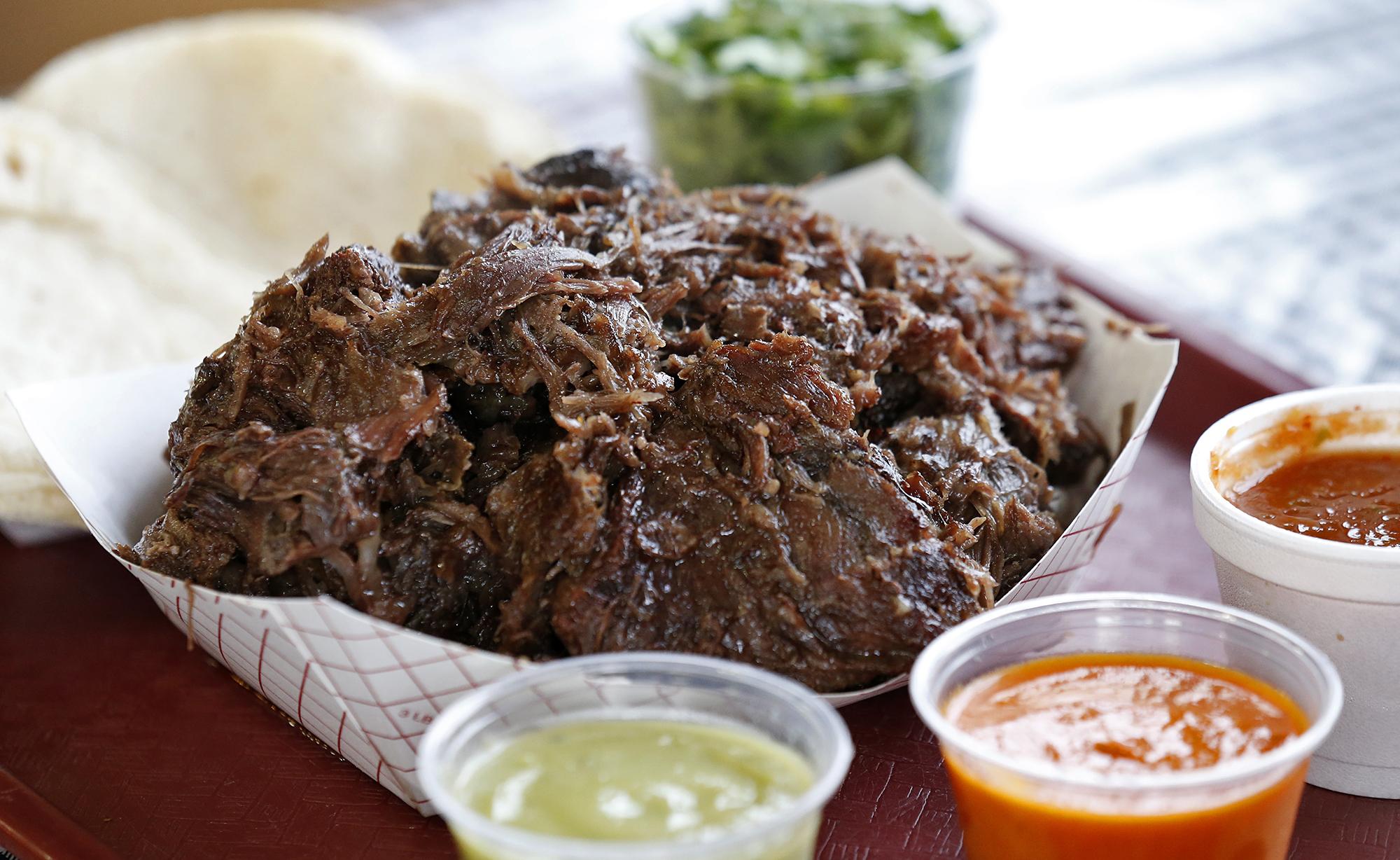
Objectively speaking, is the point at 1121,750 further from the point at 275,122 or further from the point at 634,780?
the point at 275,122

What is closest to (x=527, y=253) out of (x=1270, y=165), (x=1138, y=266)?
(x=1138, y=266)

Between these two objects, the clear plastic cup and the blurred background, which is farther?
the blurred background

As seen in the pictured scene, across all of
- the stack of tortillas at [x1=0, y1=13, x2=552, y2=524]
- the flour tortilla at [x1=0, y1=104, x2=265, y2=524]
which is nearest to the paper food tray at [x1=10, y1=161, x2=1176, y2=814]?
the flour tortilla at [x1=0, y1=104, x2=265, y2=524]

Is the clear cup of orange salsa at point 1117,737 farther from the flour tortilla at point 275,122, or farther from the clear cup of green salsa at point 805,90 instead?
the flour tortilla at point 275,122

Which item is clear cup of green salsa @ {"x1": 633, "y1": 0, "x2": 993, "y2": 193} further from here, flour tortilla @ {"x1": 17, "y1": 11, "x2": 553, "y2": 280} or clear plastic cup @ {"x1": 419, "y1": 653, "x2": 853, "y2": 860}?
clear plastic cup @ {"x1": 419, "y1": 653, "x2": 853, "y2": 860}

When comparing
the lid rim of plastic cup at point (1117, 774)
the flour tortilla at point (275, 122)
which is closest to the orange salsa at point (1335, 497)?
the lid rim of plastic cup at point (1117, 774)

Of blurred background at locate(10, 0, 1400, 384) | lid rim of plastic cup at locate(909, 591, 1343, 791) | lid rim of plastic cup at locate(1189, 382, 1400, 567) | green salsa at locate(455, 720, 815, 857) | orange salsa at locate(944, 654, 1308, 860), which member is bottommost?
blurred background at locate(10, 0, 1400, 384)

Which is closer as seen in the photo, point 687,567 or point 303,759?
point 687,567

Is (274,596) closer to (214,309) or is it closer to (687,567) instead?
(687,567)

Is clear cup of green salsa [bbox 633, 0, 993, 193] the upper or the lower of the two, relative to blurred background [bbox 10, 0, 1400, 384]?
upper
